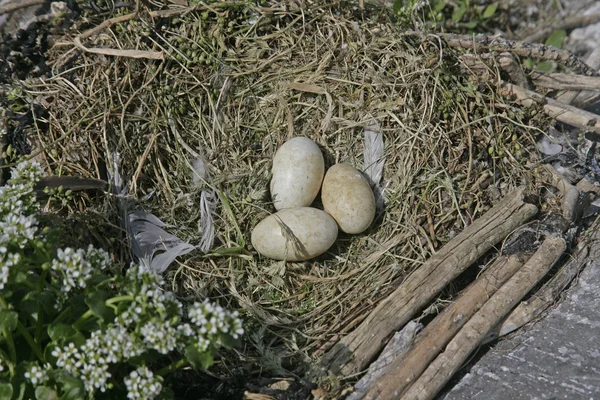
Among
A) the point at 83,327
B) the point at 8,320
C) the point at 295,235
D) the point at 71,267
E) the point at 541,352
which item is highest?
the point at 71,267

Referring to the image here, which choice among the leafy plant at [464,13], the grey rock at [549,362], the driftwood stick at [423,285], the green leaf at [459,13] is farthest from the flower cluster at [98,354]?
the green leaf at [459,13]

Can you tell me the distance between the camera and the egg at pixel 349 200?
2.58m

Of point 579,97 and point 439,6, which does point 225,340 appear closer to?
point 579,97

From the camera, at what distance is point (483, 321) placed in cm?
225

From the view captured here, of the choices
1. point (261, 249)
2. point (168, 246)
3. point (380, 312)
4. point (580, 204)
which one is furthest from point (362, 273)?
point (580, 204)

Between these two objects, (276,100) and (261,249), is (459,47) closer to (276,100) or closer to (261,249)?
(276,100)

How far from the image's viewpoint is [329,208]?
2.65m

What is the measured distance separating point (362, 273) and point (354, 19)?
1.28 meters

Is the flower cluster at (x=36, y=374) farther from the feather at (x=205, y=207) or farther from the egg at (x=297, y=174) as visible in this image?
the egg at (x=297, y=174)

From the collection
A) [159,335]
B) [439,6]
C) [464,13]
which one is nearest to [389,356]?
[159,335]

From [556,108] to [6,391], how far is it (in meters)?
2.56

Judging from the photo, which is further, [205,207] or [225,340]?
[205,207]

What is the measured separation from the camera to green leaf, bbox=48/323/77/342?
1694 mm

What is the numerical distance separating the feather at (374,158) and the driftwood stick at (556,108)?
67cm
